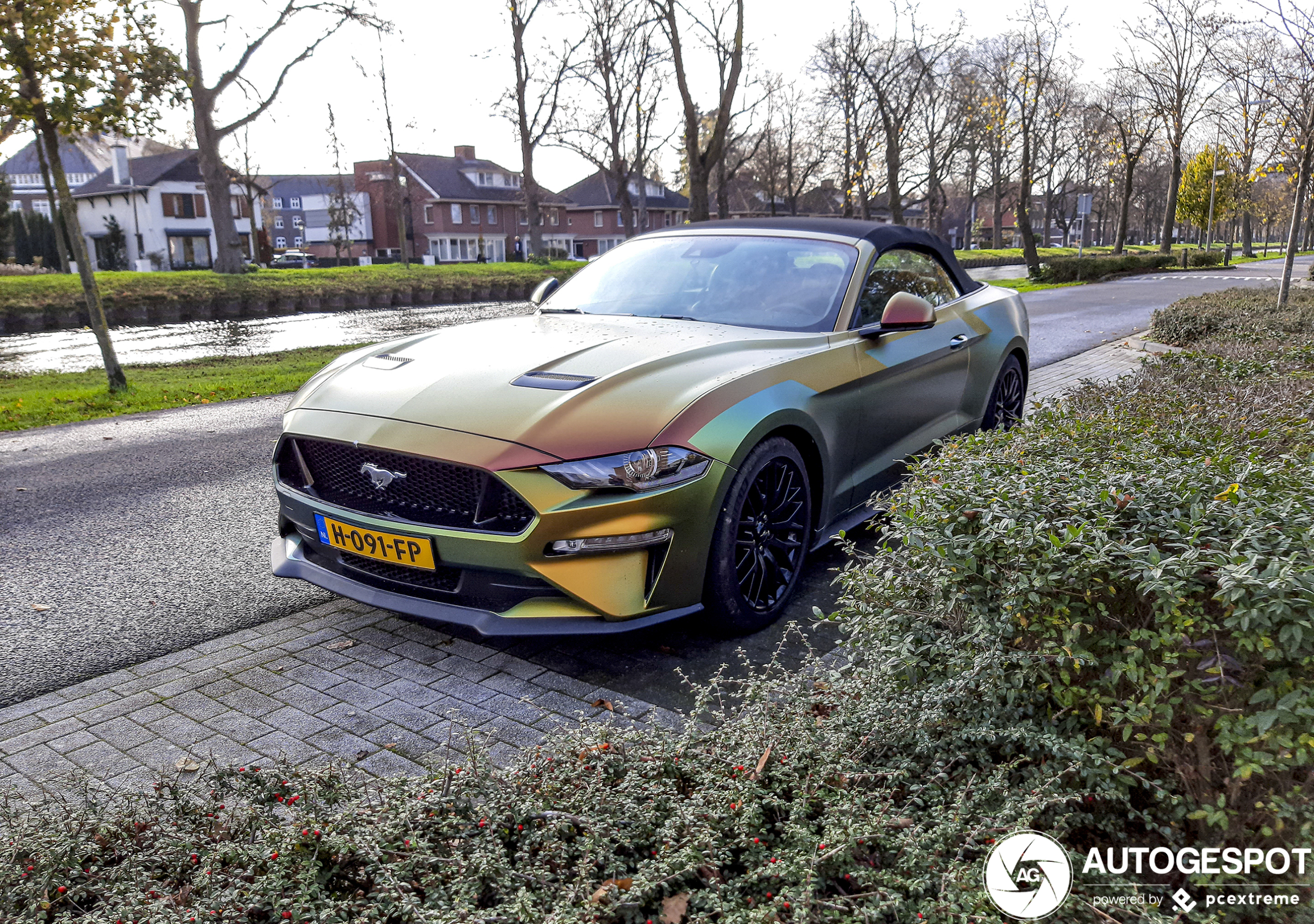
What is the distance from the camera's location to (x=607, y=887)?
190 cm

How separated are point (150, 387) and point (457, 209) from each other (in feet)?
212

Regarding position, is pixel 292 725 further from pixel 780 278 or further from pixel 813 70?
pixel 813 70

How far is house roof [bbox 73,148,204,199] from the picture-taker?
6078 centimetres

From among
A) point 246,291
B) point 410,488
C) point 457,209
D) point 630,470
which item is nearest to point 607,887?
point 630,470

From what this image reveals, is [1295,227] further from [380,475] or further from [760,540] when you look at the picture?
[380,475]

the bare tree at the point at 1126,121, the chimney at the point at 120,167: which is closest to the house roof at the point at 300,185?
the chimney at the point at 120,167

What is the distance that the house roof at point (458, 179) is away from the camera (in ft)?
237

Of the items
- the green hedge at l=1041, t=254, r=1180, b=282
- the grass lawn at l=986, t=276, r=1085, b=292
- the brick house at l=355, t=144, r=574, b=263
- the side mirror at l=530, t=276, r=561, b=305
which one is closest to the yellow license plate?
the side mirror at l=530, t=276, r=561, b=305

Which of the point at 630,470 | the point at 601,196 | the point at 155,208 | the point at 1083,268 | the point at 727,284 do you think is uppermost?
the point at 601,196

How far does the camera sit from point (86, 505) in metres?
5.93

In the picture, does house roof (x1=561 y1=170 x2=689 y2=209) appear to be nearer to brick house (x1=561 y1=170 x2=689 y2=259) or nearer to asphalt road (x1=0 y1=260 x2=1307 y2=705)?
brick house (x1=561 y1=170 x2=689 y2=259)

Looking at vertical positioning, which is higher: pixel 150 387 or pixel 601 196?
pixel 601 196

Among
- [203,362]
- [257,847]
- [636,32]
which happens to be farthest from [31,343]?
[636,32]

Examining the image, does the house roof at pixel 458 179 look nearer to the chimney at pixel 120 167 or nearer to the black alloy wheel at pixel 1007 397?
the chimney at pixel 120 167
